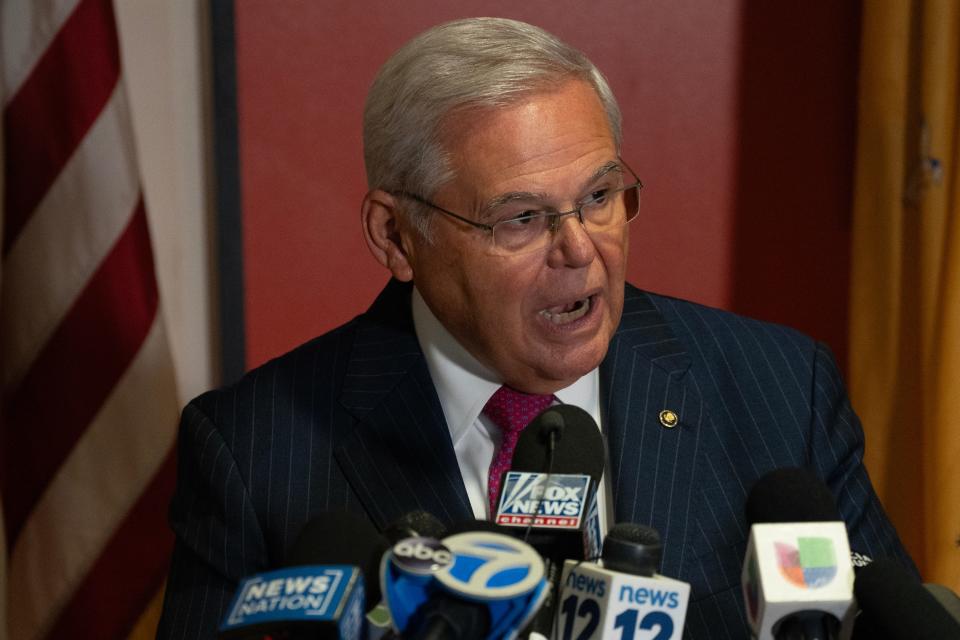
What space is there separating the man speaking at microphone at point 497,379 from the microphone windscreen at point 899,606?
0.80 meters

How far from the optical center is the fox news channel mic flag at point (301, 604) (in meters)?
0.97

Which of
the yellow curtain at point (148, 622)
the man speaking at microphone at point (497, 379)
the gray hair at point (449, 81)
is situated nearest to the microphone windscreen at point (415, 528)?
the man speaking at microphone at point (497, 379)

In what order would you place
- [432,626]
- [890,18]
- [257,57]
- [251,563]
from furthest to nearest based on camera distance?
[257,57] < [890,18] < [251,563] < [432,626]

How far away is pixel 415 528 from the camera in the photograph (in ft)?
3.99

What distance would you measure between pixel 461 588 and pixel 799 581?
35 centimetres

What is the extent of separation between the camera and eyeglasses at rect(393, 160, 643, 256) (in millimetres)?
1883

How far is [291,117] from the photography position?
299cm

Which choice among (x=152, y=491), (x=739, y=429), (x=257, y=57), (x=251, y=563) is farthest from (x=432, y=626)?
(x=257, y=57)

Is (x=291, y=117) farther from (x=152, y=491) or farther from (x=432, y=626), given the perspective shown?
(x=432, y=626)

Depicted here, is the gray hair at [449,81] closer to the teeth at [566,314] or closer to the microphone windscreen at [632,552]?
the teeth at [566,314]

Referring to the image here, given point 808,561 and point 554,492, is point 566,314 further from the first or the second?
point 808,561

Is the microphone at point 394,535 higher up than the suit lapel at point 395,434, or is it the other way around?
the microphone at point 394,535

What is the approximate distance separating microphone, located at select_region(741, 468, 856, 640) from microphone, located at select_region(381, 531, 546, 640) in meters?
0.25

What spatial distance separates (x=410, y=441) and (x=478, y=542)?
1037mm
